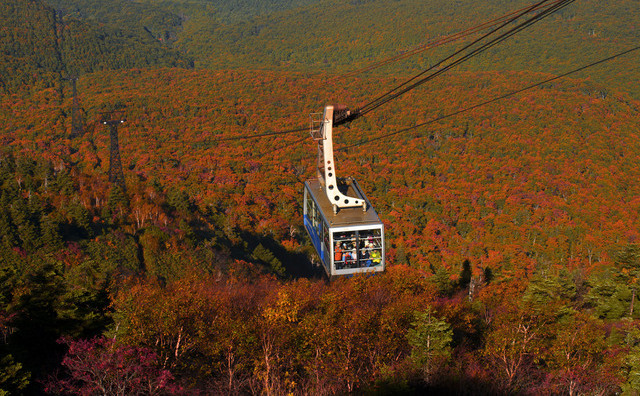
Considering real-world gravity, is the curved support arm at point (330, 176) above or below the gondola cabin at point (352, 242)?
above

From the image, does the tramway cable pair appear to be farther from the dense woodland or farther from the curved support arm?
the dense woodland

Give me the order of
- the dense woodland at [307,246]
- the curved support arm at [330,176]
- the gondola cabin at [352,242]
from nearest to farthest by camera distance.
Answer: the dense woodland at [307,246] < the gondola cabin at [352,242] < the curved support arm at [330,176]

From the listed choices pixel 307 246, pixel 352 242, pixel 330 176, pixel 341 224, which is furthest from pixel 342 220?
pixel 307 246

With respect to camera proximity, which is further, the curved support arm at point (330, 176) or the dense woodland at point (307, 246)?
the curved support arm at point (330, 176)

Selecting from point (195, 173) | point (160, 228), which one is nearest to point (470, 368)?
point (160, 228)

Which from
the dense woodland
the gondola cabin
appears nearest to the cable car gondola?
the gondola cabin

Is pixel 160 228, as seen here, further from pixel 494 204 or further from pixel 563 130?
pixel 563 130

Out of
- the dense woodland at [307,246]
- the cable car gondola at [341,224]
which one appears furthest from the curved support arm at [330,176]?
the dense woodland at [307,246]

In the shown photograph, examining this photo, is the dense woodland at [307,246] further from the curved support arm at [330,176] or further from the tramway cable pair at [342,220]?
the curved support arm at [330,176]
